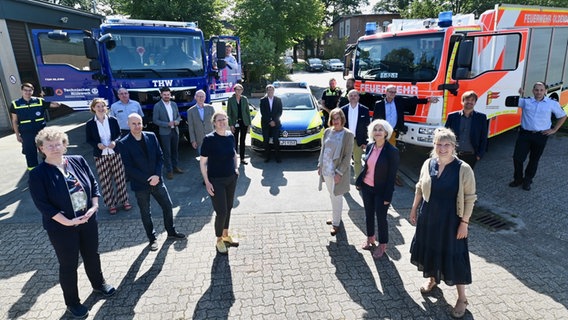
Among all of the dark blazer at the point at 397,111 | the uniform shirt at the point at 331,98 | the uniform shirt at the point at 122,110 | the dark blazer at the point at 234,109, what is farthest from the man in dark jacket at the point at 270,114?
the uniform shirt at the point at 122,110

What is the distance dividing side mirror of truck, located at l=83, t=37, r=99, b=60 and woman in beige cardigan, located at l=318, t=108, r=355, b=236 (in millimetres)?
5623

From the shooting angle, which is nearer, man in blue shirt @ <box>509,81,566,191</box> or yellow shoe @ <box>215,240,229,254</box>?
yellow shoe @ <box>215,240,229,254</box>

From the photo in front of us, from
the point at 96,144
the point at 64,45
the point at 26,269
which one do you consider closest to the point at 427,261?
the point at 26,269

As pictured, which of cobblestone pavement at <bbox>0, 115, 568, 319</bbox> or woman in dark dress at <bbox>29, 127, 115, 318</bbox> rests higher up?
woman in dark dress at <bbox>29, 127, 115, 318</bbox>

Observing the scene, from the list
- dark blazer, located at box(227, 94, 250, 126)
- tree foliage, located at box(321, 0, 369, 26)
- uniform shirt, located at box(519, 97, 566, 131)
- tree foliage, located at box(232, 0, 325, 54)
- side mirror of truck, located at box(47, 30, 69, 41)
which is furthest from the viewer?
tree foliage, located at box(321, 0, 369, 26)

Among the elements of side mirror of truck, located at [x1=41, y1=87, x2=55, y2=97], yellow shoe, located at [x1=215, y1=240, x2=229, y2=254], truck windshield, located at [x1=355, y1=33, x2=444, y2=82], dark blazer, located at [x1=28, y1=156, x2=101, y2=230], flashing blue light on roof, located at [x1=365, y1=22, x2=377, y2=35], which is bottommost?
yellow shoe, located at [x1=215, y1=240, x2=229, y2=254]

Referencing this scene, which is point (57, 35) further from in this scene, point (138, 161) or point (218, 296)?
point (218, 296)

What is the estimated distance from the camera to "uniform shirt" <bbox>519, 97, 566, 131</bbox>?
19.3 ft

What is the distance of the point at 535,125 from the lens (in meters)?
5.95

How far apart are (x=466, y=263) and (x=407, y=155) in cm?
576

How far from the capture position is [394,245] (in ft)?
14.9

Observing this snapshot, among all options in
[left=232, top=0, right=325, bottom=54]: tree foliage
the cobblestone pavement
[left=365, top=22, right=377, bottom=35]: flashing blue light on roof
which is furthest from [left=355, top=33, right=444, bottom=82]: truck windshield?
[left=232, top=0, right=325, bottom=54]: tree foliage

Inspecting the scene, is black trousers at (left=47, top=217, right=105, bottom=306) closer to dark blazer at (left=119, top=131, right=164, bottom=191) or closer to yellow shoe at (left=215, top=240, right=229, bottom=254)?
dark blazer at (left=119, top=131, right=164, bottom=191)

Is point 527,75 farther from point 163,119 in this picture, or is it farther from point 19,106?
point 19,106
